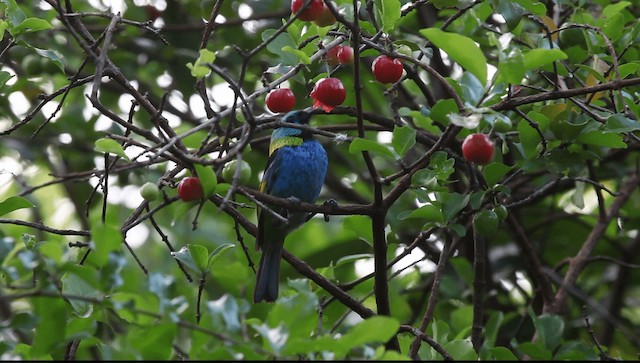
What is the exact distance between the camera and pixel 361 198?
4.85m

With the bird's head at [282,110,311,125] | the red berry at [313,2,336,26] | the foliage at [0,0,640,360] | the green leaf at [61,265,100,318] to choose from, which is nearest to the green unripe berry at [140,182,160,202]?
the foliage at [0,0,640,360]

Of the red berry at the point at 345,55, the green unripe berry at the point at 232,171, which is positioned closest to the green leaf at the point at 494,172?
the red berry at the point at 345,55

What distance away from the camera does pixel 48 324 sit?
6.40ft

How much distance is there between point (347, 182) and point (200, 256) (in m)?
2.10

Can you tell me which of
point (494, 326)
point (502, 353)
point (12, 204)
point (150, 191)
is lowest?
point (494, 326)

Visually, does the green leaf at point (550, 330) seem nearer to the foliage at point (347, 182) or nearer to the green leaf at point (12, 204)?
the foliage at point (347, 182)

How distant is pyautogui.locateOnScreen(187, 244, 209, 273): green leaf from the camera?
9.23 ft

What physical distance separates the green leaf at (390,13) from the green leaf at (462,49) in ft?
1.15

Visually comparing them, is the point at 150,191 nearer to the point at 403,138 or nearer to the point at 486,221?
the point at 403,138

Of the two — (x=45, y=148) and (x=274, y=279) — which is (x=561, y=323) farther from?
(x=45, y=148)

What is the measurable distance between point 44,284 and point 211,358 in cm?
42

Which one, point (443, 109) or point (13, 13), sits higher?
point (13, 13)

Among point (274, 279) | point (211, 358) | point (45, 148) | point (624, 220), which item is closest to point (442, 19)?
point (624, 220)

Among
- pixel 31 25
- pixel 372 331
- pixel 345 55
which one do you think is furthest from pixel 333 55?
pixel 372 331
